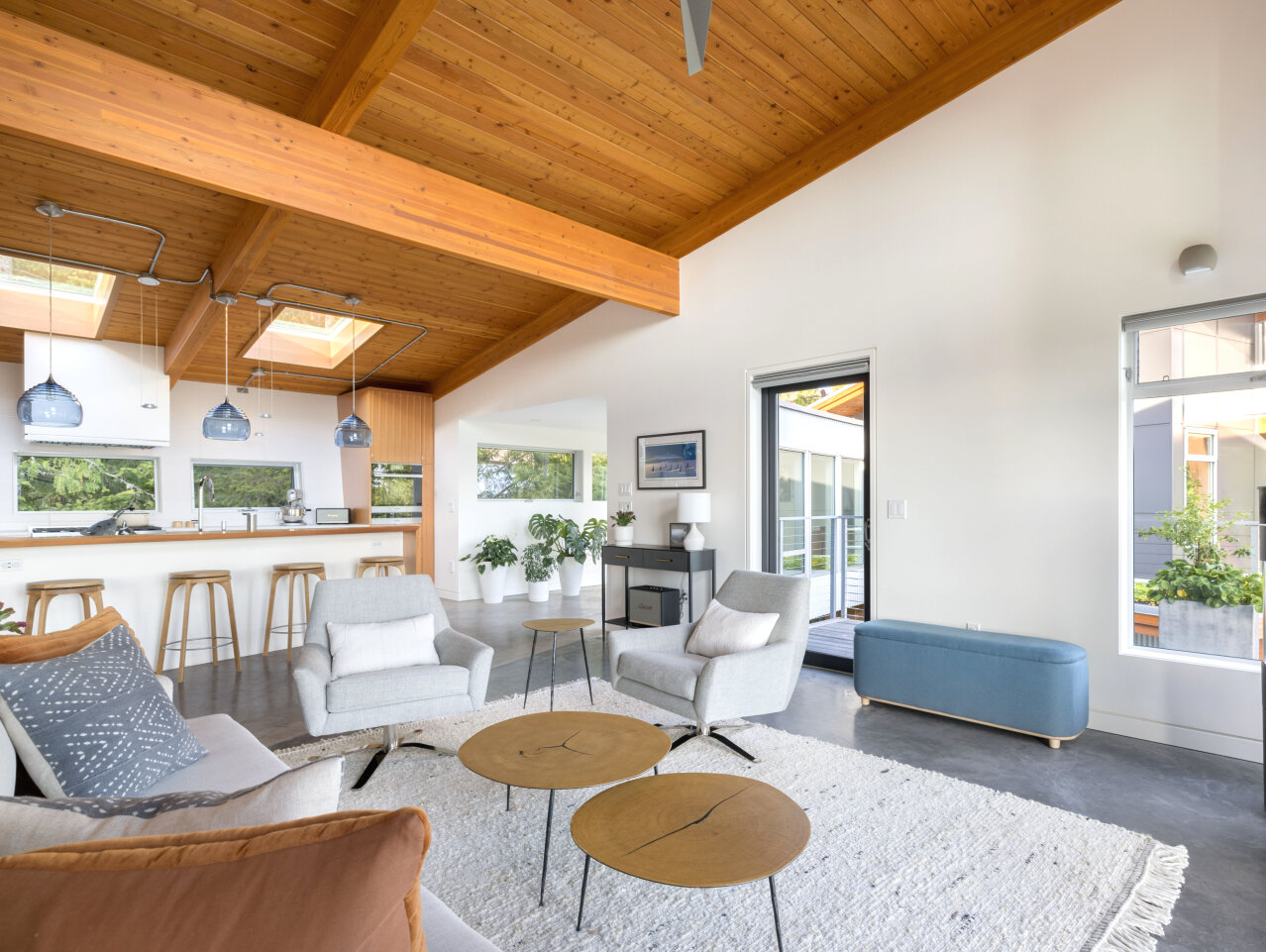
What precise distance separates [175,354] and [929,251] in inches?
258

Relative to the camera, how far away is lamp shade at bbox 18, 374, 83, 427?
4125mm

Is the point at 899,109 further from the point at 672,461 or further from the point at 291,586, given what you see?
the point at 291,586

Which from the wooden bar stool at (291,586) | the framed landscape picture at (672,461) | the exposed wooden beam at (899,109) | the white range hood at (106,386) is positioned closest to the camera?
the exposed wooden beam at (899,109)

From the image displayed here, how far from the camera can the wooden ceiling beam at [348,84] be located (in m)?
3.05

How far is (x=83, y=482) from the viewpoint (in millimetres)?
7035

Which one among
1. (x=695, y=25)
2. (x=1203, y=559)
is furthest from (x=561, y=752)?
(x=1203, y=559)

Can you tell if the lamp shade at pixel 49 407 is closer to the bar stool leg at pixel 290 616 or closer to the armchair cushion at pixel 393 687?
the bar stool leg at pixel 290 616

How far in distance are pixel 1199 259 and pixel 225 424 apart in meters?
6.13

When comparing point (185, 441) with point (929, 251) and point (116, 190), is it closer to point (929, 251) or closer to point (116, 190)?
point (116, 190)

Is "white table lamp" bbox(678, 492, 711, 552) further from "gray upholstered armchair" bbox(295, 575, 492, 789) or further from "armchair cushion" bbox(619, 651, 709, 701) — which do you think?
"gray upholstered armchair" bbox(295, 575, 492, 789)

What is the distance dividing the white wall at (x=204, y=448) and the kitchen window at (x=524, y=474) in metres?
2.00

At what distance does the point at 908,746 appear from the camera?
3.31 meters

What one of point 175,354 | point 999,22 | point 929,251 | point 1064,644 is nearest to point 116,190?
point 175,354

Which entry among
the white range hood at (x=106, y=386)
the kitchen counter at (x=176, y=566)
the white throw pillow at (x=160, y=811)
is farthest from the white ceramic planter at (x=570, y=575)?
the white throw pillow at (x=160, y=811)
